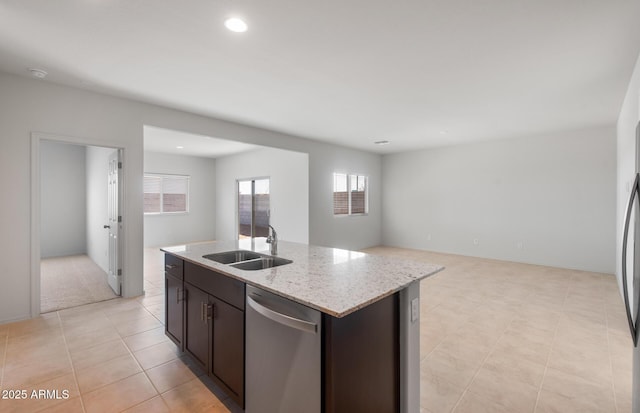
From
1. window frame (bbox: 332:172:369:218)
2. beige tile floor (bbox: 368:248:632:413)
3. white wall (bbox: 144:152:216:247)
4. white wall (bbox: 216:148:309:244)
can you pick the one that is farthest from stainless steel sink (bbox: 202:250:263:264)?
white wall (bbox: 144:152:216:247)

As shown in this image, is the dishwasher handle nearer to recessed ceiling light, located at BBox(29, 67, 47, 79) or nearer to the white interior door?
the white interior door

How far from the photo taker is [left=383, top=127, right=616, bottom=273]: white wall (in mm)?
5164

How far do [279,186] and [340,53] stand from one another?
4.58 metres

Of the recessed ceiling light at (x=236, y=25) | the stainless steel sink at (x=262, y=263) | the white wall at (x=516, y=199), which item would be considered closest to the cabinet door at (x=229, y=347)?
the stainless steel sink at (x=262, y=263)

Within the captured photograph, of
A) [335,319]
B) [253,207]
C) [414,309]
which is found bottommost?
[414,309]

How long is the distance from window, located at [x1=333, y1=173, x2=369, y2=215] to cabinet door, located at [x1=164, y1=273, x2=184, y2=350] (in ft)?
15.9

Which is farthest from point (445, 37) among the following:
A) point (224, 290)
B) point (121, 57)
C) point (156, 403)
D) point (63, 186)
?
point (63, 186)

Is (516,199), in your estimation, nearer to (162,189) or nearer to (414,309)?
(414,309)

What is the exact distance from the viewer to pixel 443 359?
2.39 metres

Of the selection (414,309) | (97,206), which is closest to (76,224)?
(97,206)

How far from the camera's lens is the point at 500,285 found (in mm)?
4398

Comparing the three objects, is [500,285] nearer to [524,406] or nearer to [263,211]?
[524,406]

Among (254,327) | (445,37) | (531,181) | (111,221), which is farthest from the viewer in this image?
(531,181)

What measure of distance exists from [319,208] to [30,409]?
523cm
